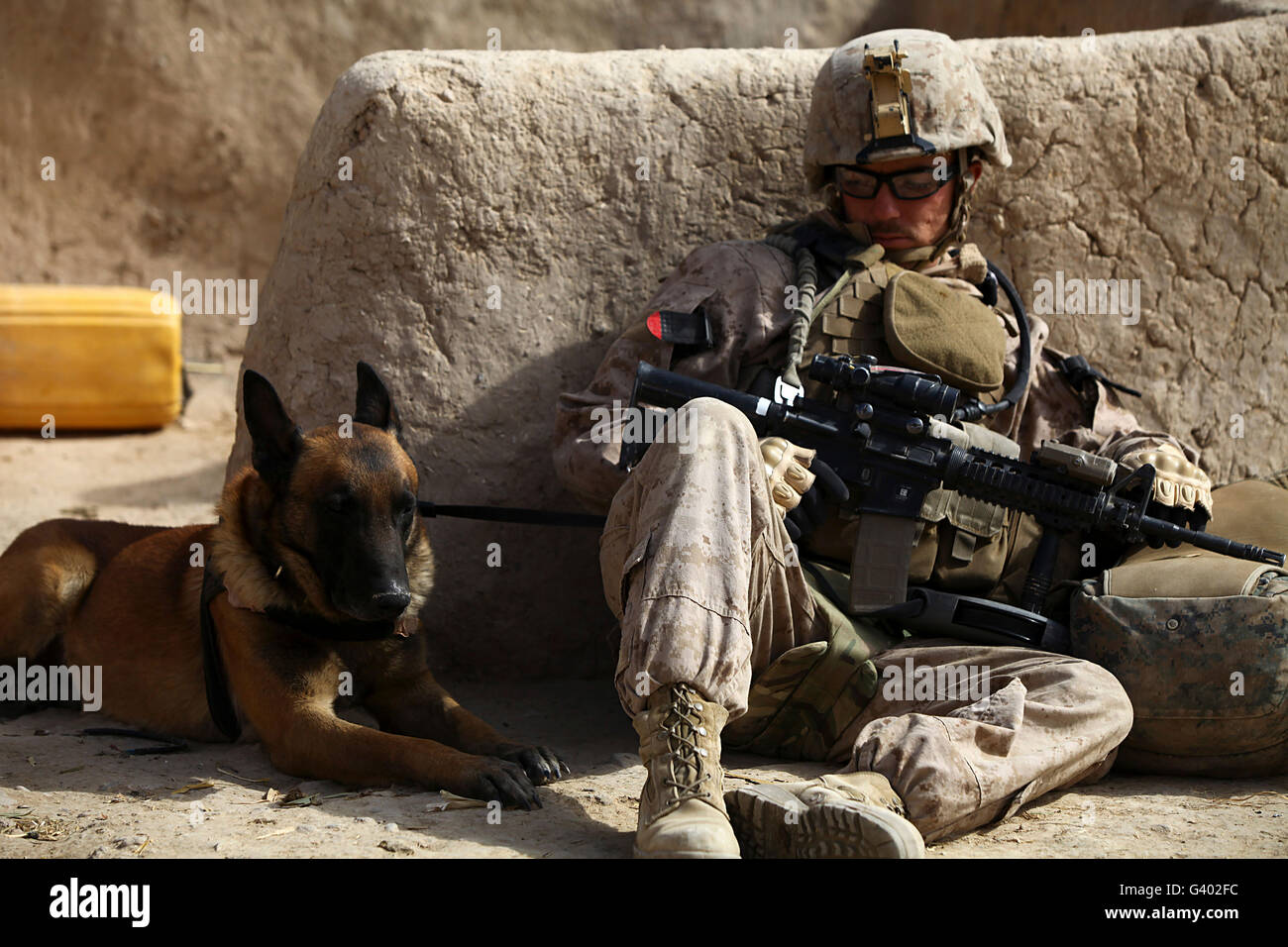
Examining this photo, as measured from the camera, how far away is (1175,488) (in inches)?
134

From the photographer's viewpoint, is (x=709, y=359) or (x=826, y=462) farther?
(x=709, y=359)

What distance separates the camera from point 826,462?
335 cm

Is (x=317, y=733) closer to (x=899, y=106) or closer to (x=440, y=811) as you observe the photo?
(x=440, y=811)

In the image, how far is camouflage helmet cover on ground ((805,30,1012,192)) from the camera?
3.79 m

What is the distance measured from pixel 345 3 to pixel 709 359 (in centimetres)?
677

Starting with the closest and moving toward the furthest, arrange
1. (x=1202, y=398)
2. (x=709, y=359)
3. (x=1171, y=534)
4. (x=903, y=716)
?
(x=903, y=716) → (x=1171, y=534) → (x=709, y=359) → (x=1202, y=398)

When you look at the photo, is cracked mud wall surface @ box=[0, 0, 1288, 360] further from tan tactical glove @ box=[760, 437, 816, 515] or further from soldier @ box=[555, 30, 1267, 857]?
tan tactical glove @ box=[760, 437, 816, 515]

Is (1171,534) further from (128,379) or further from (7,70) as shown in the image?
(7,70)

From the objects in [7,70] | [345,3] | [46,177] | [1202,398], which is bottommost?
[1202,398]

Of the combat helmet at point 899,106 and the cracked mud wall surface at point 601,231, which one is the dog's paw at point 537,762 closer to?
the cracked mud wall surface at point 601,231

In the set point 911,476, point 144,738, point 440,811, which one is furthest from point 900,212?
point 144,738

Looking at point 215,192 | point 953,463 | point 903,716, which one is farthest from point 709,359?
point 215,192

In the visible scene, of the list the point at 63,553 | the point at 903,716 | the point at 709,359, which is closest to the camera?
the point at 903,716

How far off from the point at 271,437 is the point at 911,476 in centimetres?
173
